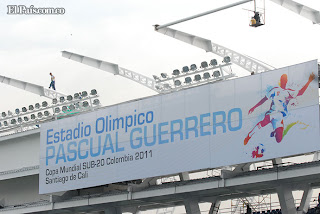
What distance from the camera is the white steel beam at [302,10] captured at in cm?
4281

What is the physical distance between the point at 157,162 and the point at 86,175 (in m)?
5.25

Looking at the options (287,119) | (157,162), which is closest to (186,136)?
(157,162)

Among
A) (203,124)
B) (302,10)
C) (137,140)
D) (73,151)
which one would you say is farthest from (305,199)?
(73,151)

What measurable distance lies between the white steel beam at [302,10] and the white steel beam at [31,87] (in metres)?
20.1

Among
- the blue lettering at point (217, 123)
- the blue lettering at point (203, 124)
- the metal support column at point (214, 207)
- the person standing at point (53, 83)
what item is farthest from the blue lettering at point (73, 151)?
the person standing at point (53, 83)

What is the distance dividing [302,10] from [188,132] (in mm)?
9252

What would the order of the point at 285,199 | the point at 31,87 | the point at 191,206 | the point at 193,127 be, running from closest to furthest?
the point at 285,199, the point at 193,127, the point at 191,206, the point at 31,87

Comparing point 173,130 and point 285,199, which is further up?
point 173,130

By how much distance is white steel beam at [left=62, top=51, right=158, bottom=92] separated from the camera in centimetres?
5128

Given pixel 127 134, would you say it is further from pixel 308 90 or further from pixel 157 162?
pixel 308 90

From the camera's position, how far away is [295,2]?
43.7 meters

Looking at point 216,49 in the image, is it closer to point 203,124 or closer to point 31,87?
point 203,124

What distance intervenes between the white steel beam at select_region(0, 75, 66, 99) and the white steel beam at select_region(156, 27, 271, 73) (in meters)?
11.7

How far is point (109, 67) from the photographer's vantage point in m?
54.6
